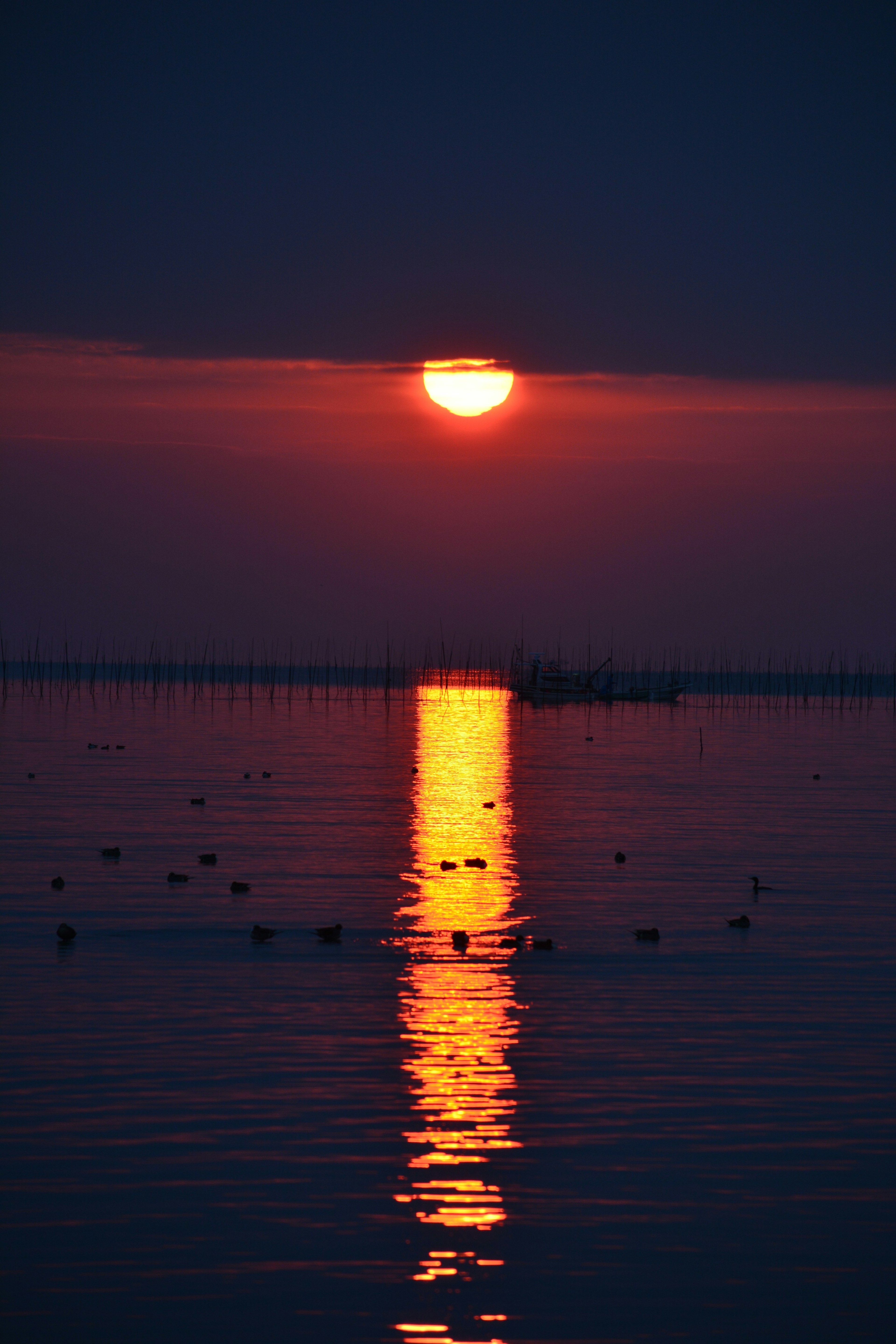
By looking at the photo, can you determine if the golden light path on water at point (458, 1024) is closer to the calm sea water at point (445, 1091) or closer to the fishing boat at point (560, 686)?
the calm sea water at point (445, 1091)

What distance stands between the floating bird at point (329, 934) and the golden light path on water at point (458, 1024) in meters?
0.78

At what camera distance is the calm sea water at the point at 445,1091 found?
6.79 meters

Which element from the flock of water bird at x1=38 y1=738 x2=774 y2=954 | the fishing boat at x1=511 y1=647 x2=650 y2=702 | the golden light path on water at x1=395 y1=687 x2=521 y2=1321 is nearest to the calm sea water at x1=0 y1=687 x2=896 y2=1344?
the golden light path on water at x1=395 y1=687 x2=521 y2=1321

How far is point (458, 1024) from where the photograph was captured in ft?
38.2

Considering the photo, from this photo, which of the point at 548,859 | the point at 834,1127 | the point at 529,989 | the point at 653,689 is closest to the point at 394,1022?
the point at 529,989

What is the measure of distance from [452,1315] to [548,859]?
15215 millimetres

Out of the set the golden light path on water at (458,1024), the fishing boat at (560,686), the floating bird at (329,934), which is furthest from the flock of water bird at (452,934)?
the fishing boat at (560,686)

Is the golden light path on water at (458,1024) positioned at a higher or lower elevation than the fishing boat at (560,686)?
lower

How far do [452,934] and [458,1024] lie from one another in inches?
148

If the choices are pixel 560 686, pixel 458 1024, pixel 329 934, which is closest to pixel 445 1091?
pixel 458 1024

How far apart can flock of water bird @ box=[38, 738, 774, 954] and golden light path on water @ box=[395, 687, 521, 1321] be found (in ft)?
0.37

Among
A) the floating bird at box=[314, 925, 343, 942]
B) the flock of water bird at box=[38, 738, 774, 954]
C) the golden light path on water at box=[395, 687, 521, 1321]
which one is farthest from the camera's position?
the floating bird at box=[314, 925, 343, 942]

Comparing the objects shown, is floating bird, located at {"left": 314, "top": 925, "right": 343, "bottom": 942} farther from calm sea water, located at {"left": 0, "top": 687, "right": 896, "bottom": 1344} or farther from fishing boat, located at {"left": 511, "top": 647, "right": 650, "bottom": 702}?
fishing boat, located at {"left": 511, "top": 647, "right": 650, "bottom": 702}

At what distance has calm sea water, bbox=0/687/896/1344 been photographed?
6.79 meters
